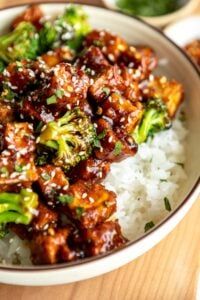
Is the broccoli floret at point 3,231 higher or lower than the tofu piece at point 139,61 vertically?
lower

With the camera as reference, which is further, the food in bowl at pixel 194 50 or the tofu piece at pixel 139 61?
the food in bowl at pixel 194 50

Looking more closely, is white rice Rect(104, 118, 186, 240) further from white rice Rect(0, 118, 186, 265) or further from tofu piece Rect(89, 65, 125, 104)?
tofu piece Rect(89, 65, 125, 104)

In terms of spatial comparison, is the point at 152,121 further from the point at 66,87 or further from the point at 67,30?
the point at 67,30

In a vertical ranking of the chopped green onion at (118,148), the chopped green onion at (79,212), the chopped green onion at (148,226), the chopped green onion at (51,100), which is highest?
the chopped green onion at (51,100)

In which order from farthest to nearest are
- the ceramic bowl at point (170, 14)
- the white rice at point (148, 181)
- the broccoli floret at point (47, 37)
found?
the ceramic bowl at point (170, 14), the broccoli floret at point (47, 37), the white rice at point (148, 181)

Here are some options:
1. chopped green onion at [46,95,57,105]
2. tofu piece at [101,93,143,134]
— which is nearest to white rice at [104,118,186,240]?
tofu piece at [101,93,143,134]

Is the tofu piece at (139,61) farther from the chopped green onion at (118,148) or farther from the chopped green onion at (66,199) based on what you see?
the chopped green onion at (66,199)

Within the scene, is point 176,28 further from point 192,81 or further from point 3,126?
point 3,126

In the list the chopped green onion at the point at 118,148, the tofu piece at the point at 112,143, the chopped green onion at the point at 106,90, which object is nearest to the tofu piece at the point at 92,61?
the chopped green onion at the point at 106,90
